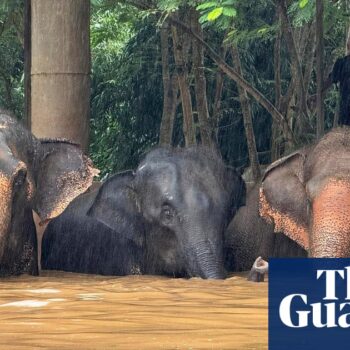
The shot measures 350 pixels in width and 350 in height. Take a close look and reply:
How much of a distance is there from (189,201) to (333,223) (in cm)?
138

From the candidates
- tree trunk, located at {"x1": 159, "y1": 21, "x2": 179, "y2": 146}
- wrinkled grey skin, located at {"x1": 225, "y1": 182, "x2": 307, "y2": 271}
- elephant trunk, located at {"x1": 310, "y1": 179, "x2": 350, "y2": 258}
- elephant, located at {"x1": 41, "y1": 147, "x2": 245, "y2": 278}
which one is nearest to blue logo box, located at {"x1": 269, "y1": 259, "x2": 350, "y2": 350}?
elephant trunk, located at {"x1": 310, "y1": 179, "x2": 350, "y2": 258}

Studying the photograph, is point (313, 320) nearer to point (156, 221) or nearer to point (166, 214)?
point (166, 214)

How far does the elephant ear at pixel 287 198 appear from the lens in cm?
844

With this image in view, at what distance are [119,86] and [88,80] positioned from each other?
10830mm

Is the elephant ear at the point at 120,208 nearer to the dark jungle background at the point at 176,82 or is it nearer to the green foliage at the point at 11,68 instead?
the dark jungle background at the point at 176,82

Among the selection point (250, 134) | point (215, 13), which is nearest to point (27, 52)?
point (215, 13)

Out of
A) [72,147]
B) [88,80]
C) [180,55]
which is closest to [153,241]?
[72,147]

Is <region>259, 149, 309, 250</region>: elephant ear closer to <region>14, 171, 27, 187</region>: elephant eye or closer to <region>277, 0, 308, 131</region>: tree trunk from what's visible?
<region>14, 171, 27, 187</region>: elephant eye

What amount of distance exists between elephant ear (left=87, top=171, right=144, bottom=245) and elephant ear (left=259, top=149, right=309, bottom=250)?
3.41 ft

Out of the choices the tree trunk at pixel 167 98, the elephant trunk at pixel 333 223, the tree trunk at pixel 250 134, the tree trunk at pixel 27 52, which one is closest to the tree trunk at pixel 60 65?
the tree trunk at pixel 27 52

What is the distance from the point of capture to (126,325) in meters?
4.94

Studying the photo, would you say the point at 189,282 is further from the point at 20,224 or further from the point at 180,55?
the point at 180,55

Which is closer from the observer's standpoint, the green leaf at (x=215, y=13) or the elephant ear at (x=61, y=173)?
the elephant ear at (x=61, y=173)

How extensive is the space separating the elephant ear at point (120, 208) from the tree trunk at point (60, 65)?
0.68 meters
